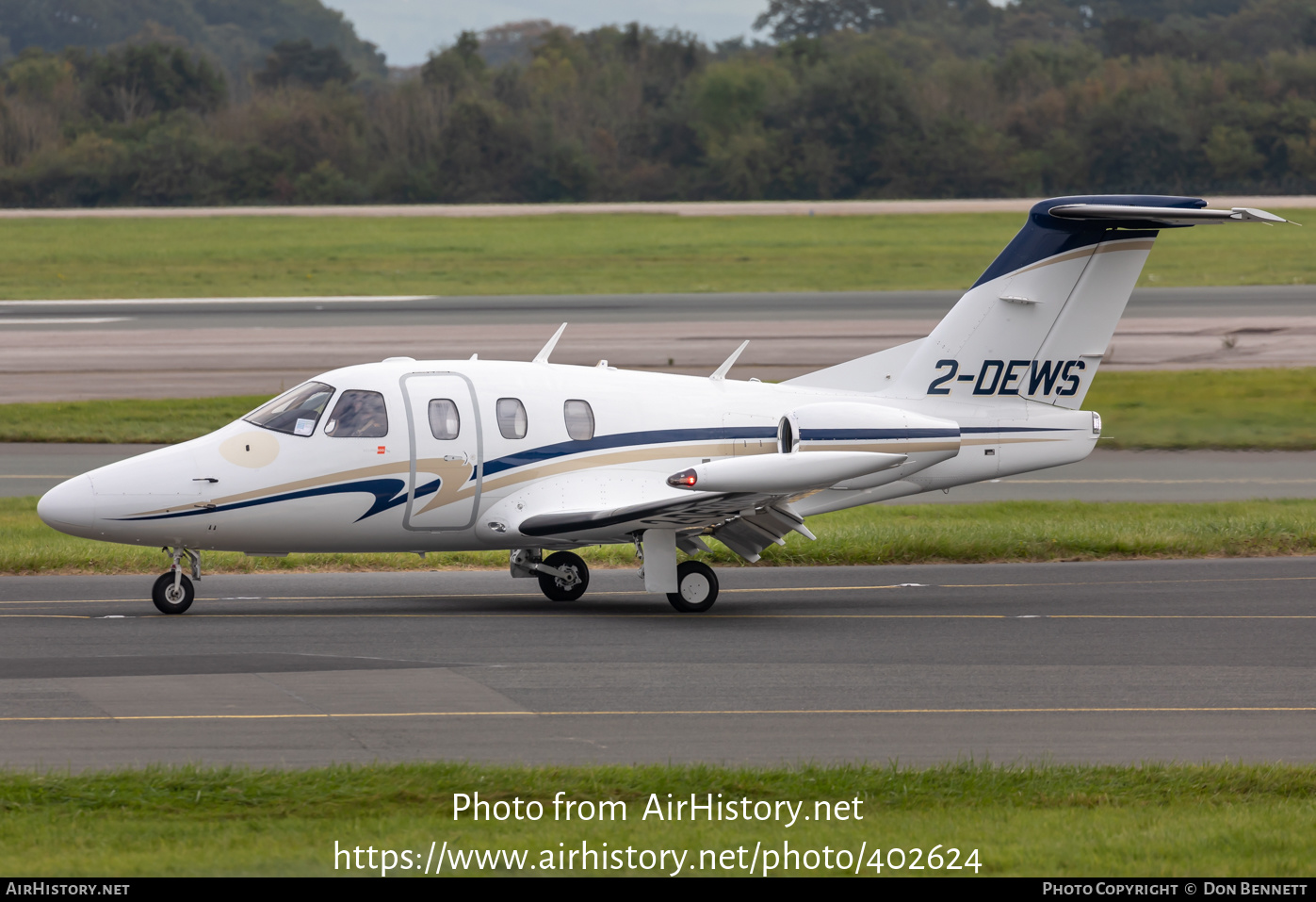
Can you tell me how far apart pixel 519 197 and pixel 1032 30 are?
353ft

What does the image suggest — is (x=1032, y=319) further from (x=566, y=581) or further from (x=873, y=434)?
(x=566, y=581)

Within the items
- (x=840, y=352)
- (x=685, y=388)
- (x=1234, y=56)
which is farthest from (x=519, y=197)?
(x=685, y=388)

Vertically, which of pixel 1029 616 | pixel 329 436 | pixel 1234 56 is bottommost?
pixel 1029 616

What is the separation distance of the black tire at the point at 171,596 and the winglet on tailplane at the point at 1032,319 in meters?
7.60

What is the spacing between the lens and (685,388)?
→ 58.1ft

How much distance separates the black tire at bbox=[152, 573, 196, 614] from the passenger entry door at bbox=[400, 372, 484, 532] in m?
2.36

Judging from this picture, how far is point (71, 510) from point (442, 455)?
12.2 feet

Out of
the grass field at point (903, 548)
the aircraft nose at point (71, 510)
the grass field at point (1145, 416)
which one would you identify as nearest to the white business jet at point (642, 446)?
the aircraft nose at point (71, 510)

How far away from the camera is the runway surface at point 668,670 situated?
11.3 meters

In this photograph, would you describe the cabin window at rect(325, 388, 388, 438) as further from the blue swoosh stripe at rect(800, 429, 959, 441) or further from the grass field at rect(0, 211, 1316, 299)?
the grass field at rect(0, 211, 1316, 299)

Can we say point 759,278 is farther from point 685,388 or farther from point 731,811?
point 731,811

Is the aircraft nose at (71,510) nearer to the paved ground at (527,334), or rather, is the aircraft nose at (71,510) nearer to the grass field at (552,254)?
the paved ground at (527,334)

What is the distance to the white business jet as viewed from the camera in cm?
1609

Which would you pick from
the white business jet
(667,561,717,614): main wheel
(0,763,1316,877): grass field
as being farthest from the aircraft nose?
(0,763,1316,877): grass field
